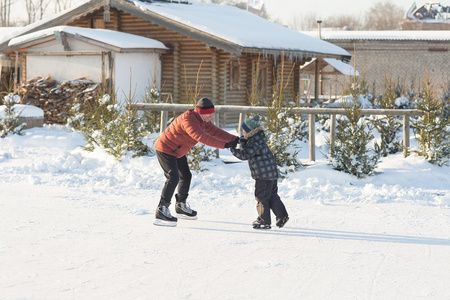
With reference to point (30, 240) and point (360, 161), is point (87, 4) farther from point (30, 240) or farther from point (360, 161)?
point (30, 240)

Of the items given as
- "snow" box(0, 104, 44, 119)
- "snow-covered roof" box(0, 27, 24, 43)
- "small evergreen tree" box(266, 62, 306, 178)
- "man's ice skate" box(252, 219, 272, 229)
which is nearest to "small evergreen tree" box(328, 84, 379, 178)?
"small evergreen tree" box(266, 62, 306, 178)

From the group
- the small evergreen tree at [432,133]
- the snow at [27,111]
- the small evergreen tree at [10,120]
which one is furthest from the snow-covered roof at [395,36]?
the small evergreen tree at [432,133]

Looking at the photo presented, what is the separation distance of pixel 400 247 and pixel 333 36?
3393 centimetres

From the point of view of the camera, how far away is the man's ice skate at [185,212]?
23.6 ft

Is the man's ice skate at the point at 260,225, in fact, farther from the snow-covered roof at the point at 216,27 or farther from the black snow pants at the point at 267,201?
the snow-covered roof at the point at 216,27

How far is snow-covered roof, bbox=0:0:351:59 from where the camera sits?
1755 cm

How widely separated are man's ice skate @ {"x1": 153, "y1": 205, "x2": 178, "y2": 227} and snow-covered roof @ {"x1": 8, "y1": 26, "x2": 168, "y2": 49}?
37.9 feet

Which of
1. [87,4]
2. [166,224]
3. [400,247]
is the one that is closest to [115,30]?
[87,4]

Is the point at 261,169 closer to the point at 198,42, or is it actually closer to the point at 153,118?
the point at 153,118

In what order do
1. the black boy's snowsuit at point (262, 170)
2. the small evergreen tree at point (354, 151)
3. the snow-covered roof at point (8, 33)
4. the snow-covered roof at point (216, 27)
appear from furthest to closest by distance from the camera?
the snow-covered roof at point (8, 33)
the snow-covered roof at point (216, 27)
the small evergreen tree at point (354, 151)
the black boy's snowsuit at point (262, 170)

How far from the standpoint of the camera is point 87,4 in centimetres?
2036

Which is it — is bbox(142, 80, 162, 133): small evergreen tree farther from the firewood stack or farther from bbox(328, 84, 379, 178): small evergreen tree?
the firewood stack

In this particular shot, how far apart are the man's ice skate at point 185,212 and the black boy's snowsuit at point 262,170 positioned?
35.1 inches

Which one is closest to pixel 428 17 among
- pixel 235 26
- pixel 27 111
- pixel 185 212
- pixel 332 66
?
pixel 332 66
